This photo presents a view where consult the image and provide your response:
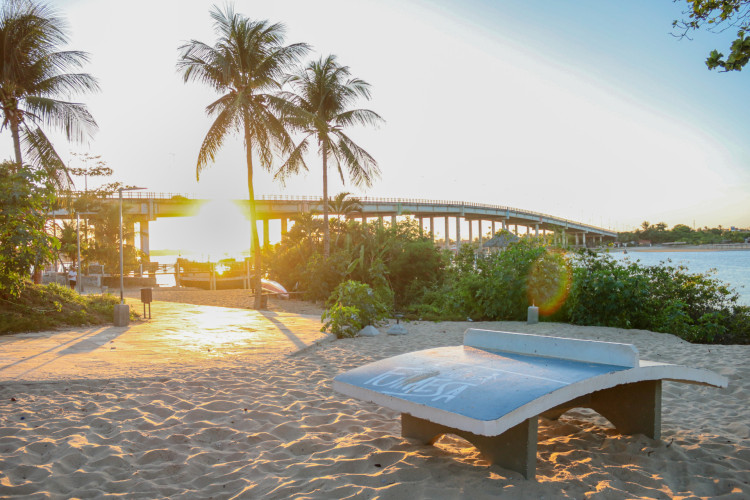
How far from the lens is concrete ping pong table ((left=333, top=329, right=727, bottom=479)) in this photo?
103 inches

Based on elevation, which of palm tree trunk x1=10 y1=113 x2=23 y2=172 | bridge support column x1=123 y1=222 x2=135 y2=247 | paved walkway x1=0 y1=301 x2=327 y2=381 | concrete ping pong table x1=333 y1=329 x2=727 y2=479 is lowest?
paved walkway x1=0 y1=301 x2=327 y2=381

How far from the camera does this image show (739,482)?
2898 mm

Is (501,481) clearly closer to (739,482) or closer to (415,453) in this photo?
(415,453)

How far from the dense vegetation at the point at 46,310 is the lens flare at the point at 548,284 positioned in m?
9.47

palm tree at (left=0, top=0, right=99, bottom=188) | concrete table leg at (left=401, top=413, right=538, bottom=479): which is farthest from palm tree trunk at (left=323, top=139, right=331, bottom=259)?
concrete table leg at (left=401, top=413, right=538, bottom=479)

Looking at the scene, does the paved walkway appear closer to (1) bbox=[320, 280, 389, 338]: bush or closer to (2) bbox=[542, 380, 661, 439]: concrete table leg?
(1) bbox=[320, 280, 389, 338]: bush

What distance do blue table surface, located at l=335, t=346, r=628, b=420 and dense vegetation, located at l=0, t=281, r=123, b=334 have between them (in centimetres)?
844

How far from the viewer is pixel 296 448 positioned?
3467 mm

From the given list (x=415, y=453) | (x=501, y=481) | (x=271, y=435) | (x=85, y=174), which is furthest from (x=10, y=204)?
(x=85, y=174)

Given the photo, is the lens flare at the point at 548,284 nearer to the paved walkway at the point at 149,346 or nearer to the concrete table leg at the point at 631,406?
the paved walkway at the point at 149,346

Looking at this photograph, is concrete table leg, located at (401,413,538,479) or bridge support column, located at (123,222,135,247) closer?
concrete table leg, located at (401,413,538,479)

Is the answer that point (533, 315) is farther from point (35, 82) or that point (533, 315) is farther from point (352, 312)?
point (35, 82)

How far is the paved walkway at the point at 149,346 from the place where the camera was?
19.2 ft

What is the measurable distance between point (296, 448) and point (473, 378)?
1.37 m
